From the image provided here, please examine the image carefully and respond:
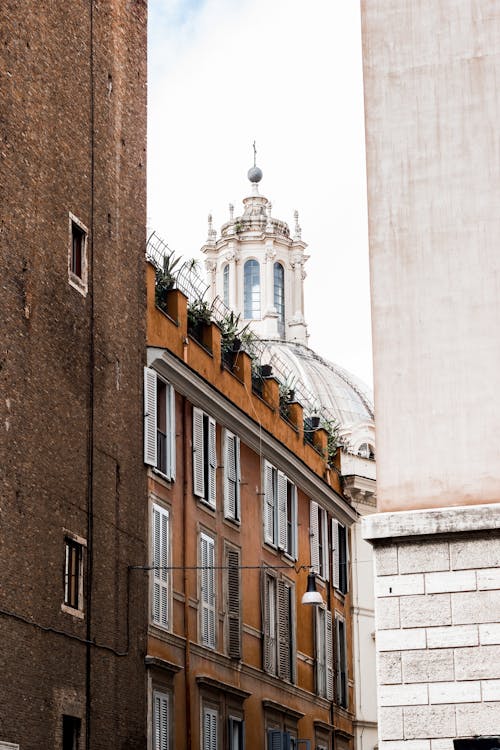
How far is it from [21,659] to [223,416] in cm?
1053

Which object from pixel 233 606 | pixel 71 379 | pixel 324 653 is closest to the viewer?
pixel 71 379

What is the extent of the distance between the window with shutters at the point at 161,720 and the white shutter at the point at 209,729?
1707 millimetres

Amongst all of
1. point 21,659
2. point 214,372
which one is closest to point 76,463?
point 21,659

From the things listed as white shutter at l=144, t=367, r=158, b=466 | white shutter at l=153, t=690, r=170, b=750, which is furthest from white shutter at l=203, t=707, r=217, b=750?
white shutter at l=144, t=367, r=158, b=466

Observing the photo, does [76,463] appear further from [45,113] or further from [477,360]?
[477,360]

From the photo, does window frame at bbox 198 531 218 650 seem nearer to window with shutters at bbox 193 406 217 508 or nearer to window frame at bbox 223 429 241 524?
window with shutters at bbox 193 406 217 508

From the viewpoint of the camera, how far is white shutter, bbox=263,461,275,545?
35.3 m

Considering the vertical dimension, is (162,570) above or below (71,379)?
below

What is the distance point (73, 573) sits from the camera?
2520cm

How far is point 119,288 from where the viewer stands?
92.1 feet

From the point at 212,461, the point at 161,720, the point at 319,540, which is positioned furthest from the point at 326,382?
the point at 161,720

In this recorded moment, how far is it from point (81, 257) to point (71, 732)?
7.11 metres

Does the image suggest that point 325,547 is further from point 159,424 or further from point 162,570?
point 162,570

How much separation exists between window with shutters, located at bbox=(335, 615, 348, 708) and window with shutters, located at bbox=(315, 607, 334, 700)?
22.1 inches
